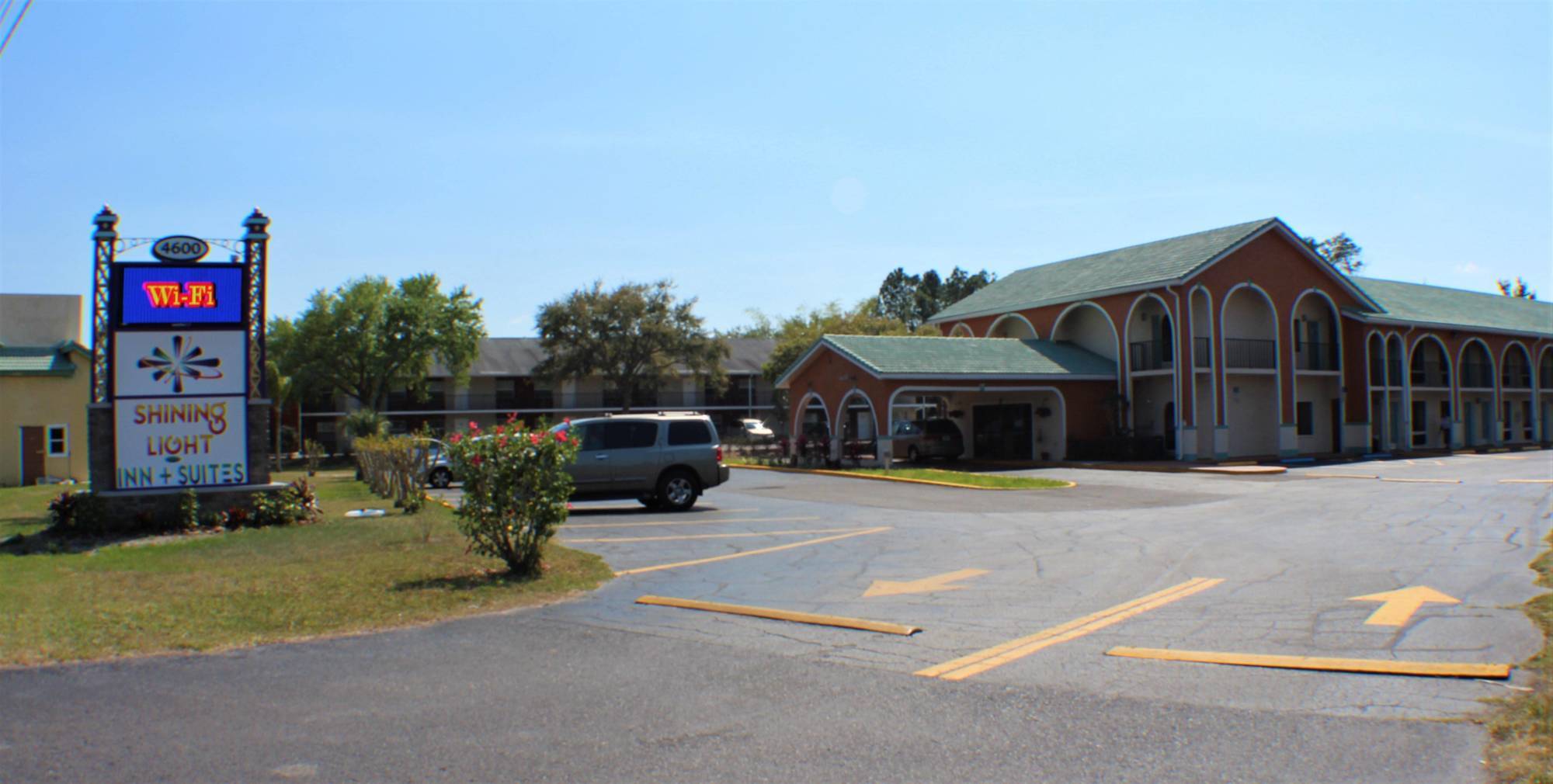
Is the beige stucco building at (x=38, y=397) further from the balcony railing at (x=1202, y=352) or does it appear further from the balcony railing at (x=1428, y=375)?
the balcony railing at (x=1428, y=375)

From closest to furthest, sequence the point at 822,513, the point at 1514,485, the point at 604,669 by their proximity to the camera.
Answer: the point at 604,669 < the point at 822,513 < the point at 1514,485

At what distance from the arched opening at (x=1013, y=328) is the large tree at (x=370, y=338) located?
2640 centimetres

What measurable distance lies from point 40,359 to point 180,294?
68.7 feet

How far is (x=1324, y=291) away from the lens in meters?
36.0

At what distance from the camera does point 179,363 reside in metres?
16.9

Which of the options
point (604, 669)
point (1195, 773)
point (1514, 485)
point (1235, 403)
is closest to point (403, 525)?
point (604, 669)

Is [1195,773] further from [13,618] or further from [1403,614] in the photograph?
[13,618]

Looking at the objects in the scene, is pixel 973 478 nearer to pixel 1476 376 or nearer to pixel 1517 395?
pixel 1476 376

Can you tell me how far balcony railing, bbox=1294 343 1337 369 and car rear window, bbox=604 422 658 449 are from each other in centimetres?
2606

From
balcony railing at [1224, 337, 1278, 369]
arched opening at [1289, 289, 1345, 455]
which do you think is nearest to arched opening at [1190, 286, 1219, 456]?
balcony railing at [1224, 337, 1278, 369]

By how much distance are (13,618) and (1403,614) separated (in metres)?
10.8

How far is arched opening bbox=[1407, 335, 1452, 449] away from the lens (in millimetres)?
39875

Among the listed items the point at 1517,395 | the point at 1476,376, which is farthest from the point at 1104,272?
the point at 1517,395

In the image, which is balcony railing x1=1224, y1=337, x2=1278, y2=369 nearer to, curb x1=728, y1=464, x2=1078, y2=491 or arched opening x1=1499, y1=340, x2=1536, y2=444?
curb x1=728, y1=464, x2=1078, y2=491
